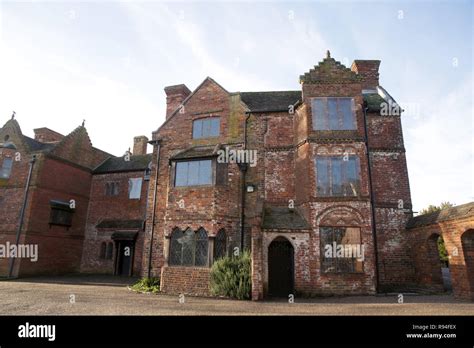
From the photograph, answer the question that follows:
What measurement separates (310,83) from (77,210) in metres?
→ 21.1

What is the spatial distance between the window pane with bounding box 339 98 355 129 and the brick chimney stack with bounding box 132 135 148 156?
2018cm

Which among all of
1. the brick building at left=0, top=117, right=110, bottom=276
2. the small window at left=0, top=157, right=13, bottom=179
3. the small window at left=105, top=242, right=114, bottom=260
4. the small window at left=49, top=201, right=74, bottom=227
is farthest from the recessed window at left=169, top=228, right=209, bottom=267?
the small window at left=0, top=157, right=13, bottom=179

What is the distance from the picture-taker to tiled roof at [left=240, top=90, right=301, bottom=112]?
16984 mm

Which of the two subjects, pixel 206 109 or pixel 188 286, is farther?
pixel 206 109

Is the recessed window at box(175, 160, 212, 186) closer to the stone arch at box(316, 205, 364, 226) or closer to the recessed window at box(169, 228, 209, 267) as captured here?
the recessed window at box(169, 228, 209, 267)

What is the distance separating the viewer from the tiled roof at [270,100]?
55.7 feet

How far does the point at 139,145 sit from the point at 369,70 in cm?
2162

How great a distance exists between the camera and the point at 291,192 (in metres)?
15.5

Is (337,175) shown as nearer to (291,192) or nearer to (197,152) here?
(291,192)

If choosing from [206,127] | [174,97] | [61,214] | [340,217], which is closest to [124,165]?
[61,214]

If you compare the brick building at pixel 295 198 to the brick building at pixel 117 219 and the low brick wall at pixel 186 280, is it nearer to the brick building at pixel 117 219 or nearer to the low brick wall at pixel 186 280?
the low brick wall at pixel 186 280

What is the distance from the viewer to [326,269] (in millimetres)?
13000

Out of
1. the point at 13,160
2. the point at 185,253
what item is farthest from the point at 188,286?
the point at 13,160
